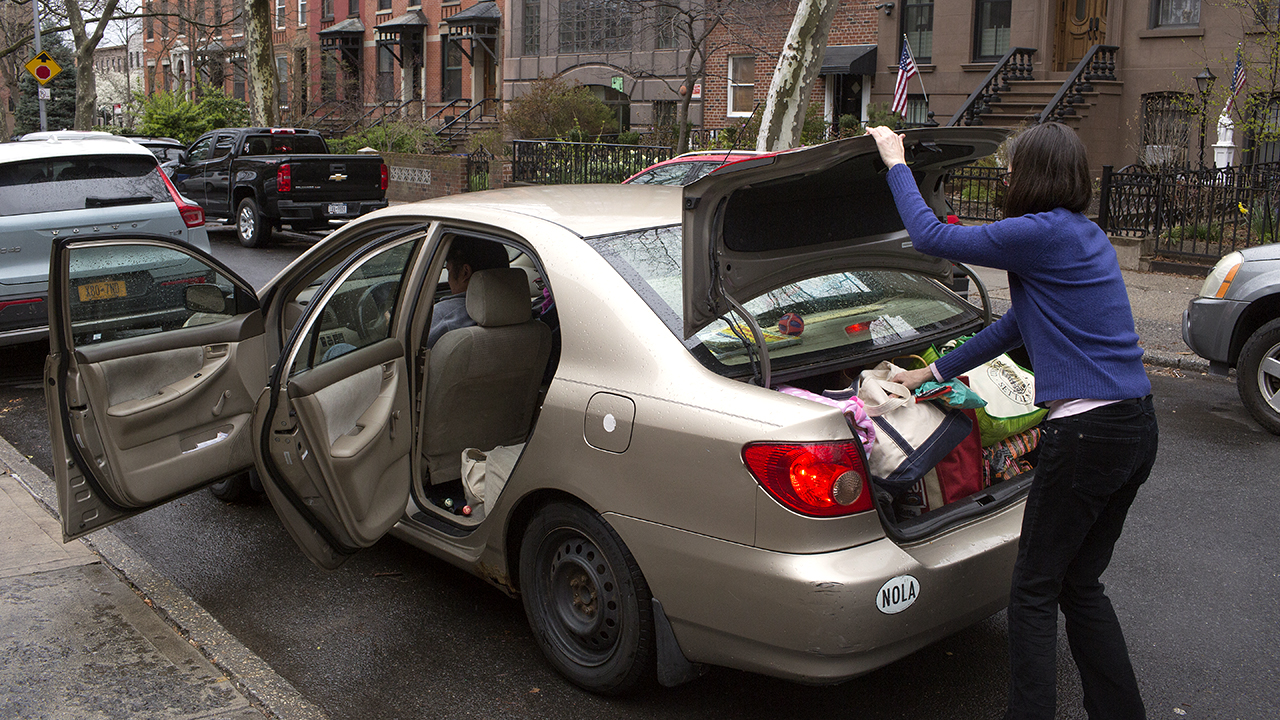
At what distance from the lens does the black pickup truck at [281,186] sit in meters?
16.8

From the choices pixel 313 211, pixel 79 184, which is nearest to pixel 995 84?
pixel 313 211

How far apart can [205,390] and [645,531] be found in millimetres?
2124

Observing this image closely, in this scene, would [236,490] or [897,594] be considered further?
[236,490]

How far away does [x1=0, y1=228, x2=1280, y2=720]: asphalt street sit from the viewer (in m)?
3.68

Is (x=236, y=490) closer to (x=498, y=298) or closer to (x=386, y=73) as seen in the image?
(x=498, y=298)

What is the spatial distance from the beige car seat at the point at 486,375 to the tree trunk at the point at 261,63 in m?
24.6

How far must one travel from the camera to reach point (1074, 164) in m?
3.05

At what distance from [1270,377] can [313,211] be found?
44.6ft

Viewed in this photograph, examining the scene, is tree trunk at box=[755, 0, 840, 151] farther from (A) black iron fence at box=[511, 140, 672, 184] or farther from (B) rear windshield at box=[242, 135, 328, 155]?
(B) rear windshield at box=[242, 135, 328, 155]

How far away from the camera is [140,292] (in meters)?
4.23

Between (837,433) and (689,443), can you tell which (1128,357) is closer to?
(837,433)

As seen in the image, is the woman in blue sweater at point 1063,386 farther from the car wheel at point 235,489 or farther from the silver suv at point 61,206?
the silver suv at point 61,206

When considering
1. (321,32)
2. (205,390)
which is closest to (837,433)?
(205,390)

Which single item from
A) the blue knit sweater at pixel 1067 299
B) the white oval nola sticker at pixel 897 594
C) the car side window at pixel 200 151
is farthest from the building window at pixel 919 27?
the white oval nola sticker at pixel 897 594
